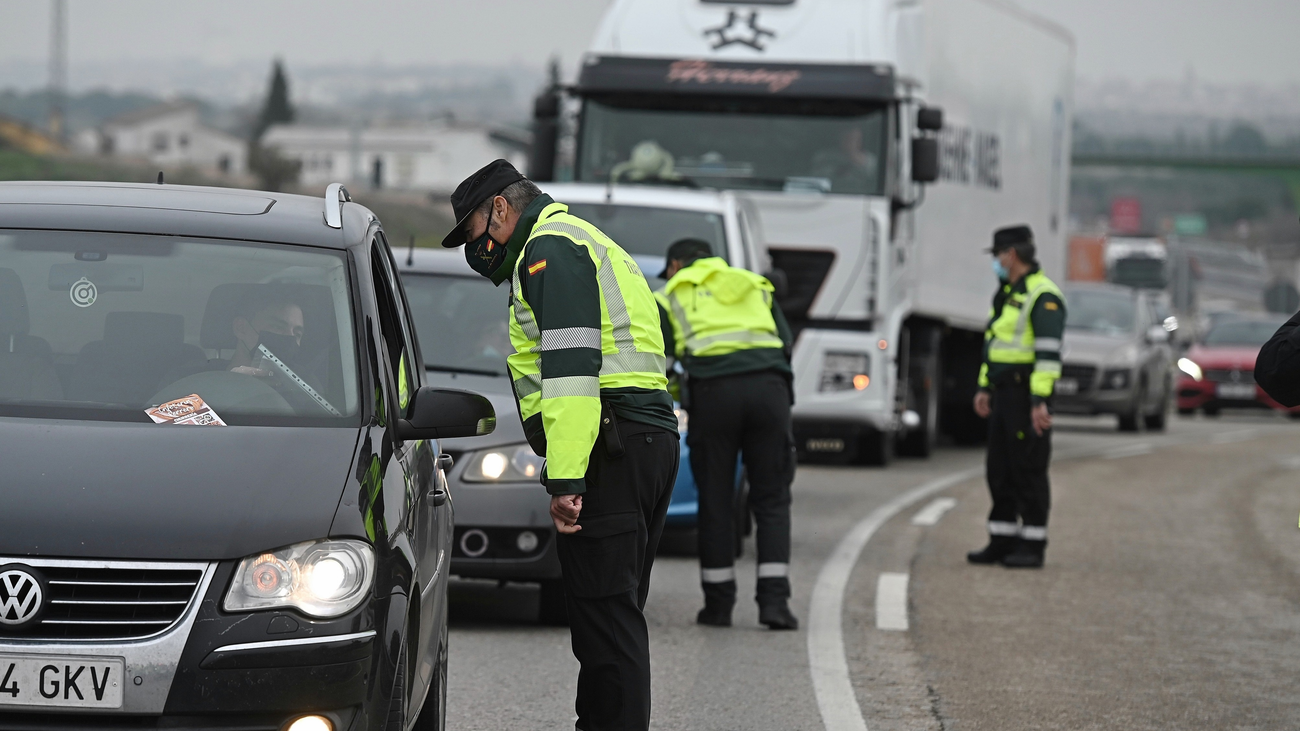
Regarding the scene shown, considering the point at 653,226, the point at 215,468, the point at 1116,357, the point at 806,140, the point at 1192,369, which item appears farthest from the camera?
the point at 1192,369

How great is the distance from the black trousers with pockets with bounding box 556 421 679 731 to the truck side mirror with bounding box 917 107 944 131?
1105 centimetres

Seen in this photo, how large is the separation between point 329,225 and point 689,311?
386 centimetres

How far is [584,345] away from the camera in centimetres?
486

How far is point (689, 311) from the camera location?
8.96 m

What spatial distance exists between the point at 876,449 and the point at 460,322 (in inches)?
402

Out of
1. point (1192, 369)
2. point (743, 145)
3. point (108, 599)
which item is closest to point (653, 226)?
point (743, 145)

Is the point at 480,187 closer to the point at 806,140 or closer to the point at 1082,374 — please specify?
the point at 806,140

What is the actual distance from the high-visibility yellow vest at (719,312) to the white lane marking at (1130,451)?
12.8 m

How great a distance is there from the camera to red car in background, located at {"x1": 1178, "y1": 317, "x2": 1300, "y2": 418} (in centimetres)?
3119

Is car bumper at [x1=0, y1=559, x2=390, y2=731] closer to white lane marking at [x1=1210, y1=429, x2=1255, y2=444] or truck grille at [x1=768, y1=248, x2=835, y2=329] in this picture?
truck grille at [x1=768, y1=248, x2=835, y2=329]

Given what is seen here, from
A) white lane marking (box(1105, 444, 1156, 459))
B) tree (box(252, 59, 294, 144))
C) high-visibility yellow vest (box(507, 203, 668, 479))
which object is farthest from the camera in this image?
tree (box(252, 59, 294, 144))

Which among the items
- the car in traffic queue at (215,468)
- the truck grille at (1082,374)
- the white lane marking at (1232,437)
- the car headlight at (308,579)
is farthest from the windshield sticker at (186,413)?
the white lane marking at (1232,437)

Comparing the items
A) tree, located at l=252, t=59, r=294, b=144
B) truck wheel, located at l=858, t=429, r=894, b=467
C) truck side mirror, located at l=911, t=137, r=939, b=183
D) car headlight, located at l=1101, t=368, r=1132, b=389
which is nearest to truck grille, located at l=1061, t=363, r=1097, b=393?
car headlight, located at l=1101, t=368, r=1132, b=389

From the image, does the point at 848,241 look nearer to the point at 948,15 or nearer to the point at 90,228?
the point at 948,15
